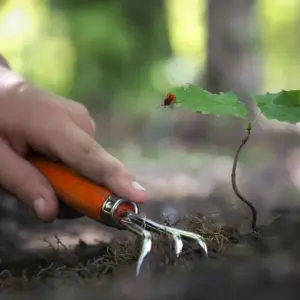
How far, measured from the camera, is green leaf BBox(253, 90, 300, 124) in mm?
637

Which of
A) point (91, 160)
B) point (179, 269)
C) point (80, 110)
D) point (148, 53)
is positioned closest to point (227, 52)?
point (80, 110)

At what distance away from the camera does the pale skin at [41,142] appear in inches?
25.9

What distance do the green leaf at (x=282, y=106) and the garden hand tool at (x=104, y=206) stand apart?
0.17 meters

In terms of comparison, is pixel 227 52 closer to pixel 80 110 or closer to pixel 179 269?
pixel 80 110

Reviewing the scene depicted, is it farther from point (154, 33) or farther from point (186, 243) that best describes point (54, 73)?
point (186, 243)

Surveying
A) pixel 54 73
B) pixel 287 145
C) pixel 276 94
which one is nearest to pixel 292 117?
pixel 276 94

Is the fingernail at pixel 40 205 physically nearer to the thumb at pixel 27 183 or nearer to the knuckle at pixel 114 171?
the thumb at pixel 27 183

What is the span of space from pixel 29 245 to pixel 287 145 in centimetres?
162

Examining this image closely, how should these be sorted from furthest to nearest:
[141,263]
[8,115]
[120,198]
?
[8,115]
[120,198]
[141,263]

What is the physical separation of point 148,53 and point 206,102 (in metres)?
4.78

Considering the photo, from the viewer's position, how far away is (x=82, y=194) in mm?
623

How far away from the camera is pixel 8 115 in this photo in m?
0.73

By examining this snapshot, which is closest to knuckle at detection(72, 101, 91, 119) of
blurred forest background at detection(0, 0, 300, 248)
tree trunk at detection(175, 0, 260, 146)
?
blurred forest background at detection(0, 0, 300, 248)

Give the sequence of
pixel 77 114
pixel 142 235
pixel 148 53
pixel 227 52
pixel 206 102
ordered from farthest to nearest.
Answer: pixel 148 53
pixel 227 52
pixel 77 114
pixel 206 102
pixel 142 235
